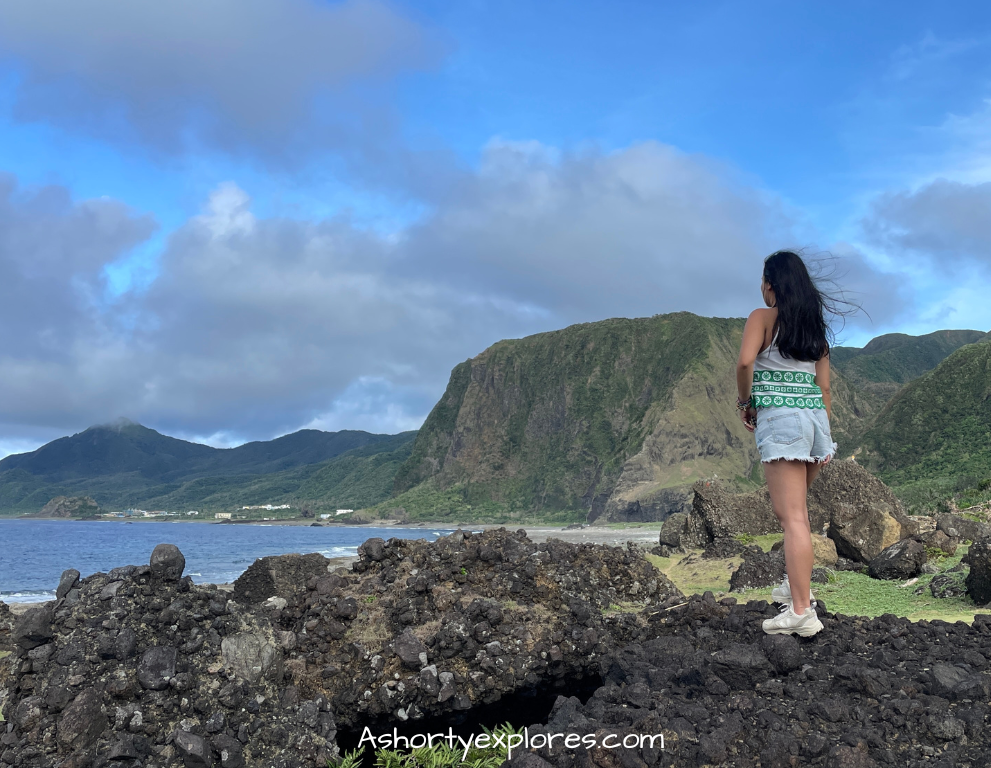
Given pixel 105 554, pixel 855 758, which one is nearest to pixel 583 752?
pixel 855 758

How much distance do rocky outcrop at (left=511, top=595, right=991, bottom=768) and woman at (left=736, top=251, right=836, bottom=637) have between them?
411mm

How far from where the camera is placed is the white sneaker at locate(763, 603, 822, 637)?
4.56 meters

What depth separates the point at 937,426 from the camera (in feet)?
194

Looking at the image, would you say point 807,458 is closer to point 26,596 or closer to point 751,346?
point 751,346

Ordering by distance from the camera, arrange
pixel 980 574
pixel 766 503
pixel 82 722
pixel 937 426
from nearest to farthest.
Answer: pixel 82 722, pixel 980 574, pixel 766 503, pixel 937 426

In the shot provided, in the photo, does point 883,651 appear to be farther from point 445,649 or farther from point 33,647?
point 33,647

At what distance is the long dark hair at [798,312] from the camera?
4.68 meters

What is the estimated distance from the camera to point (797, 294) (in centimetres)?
472

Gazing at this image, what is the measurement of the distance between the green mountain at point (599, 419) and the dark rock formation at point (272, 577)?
108 m

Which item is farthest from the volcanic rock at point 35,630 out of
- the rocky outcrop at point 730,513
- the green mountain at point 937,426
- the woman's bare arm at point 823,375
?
the green mountain at point 937,426

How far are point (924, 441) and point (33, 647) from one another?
67.1 meters

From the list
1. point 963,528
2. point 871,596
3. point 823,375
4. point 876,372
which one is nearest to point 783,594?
point 823,375

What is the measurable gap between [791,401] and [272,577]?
767 cm

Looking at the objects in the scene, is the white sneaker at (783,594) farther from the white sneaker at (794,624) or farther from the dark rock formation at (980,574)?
the dark rock formation at (980,574)
